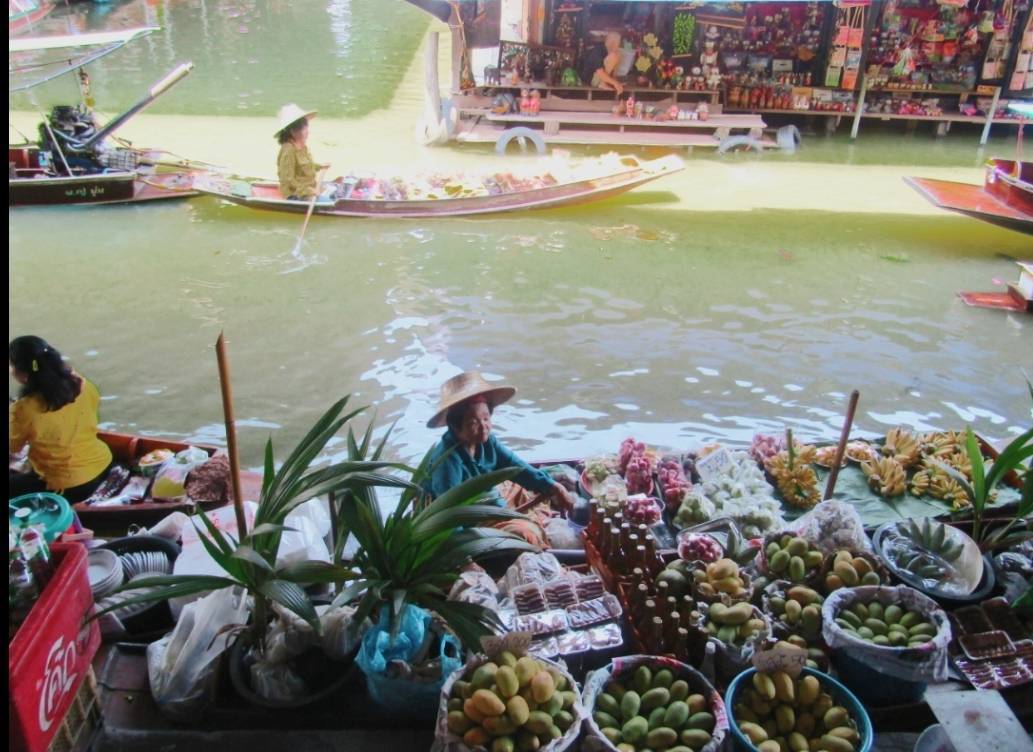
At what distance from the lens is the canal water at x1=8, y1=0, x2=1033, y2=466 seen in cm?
593

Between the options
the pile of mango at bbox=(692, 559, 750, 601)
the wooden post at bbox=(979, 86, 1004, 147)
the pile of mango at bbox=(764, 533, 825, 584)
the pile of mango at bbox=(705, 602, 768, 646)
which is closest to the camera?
the pile of mango at bbox=(705, 602, 768, 646)

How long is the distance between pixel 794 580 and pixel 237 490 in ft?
6.70

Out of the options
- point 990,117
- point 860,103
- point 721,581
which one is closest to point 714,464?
point 721,581

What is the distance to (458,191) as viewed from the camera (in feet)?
30.7

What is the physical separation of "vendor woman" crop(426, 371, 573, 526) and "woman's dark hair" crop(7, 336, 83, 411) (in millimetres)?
1851

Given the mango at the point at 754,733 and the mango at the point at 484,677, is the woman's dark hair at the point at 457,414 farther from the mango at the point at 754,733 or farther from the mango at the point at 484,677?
the mango at the point at 754,733

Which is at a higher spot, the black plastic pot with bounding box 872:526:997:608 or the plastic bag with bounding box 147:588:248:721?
the black plastic pot with bounding box 872:526:997:608

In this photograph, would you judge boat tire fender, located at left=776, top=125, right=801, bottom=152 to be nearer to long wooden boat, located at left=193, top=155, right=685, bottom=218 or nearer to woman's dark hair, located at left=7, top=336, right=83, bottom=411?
long wooden boat, located at left=193, top=155, right=685, bottom=218

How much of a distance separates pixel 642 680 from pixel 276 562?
4.07 ft

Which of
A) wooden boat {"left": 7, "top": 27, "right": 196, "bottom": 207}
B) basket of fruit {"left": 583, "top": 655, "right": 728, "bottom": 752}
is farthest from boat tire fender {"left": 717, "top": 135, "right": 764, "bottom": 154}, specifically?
basket of fruit {"left": 583, "top": 655, "right": 728, "bottom": 752}

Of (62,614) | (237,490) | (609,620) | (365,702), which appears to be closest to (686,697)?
(609,620)

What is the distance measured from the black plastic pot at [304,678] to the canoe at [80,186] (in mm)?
8301

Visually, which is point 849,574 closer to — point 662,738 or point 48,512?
point 662,738

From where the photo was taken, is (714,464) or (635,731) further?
(714,464)
